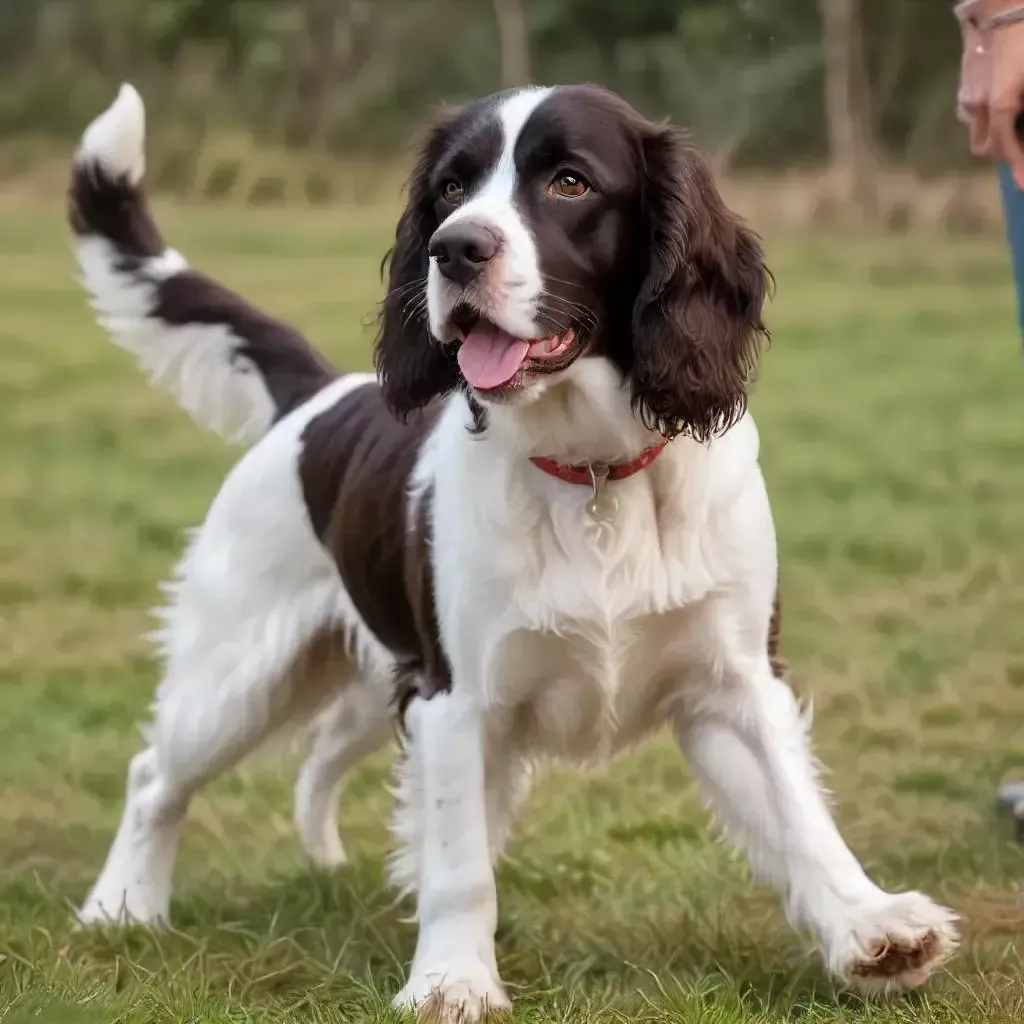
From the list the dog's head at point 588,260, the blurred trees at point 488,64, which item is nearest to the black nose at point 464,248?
the dog's head at point 588,260

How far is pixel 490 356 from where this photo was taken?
2.76 meters

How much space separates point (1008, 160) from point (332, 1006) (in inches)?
80.3

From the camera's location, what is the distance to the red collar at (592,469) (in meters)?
2.95

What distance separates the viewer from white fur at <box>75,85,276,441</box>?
408 centimetres

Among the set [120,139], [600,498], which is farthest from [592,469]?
Answer: [120,139]

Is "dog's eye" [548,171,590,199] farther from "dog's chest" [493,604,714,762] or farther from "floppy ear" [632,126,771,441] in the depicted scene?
→ "dog's chest" [493,604,714,762]

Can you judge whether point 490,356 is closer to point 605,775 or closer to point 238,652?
point 238,652

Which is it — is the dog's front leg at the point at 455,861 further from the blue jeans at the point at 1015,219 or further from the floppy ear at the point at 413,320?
the blue jeans at the point at 1015,219

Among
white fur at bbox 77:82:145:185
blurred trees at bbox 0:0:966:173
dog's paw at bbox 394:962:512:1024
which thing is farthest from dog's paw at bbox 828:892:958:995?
blurred trees at bbox 0:0:966:173

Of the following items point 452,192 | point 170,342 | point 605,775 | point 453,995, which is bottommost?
point 605,775

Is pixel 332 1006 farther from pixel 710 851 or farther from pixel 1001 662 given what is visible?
pixel 1001 662

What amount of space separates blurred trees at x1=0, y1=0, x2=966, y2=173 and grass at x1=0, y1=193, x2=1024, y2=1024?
20.7ft

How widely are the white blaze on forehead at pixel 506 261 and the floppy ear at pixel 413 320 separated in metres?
0.32

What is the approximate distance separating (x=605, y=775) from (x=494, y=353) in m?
2.29
